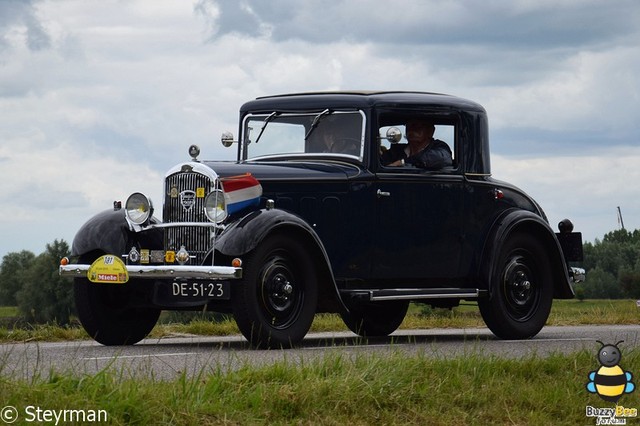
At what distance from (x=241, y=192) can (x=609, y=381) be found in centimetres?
396

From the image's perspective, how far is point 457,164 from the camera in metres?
12.5

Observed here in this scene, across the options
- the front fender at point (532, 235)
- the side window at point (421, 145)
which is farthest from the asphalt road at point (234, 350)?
the side window at point (421, 145)

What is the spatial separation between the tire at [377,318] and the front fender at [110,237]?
3324 mm

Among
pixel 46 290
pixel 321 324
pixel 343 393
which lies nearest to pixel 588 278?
pixel 46 290

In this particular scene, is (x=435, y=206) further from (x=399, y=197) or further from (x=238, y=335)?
(x=238, y=335)

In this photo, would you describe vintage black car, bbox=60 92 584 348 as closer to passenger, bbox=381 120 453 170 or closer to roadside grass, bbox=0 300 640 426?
passenger, bbox=381 120 453 170

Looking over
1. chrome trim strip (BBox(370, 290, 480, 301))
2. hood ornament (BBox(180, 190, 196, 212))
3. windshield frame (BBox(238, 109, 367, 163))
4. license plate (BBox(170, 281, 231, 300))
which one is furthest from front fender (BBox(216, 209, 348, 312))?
windshield frame (BBox(238, 109, 367, 163))

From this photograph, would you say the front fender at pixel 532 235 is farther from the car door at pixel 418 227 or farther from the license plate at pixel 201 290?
the license plate at pixel 201 290

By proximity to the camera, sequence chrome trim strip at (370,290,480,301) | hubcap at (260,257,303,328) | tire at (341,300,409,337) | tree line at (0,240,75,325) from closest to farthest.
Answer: hubcap at (260,257,303,328) < chrome trim strip at (370,290,480,301) < tire at (341,300,409,337) < tree line at (0,240,75,325)

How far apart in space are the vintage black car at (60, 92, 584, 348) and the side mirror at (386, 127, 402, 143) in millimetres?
13

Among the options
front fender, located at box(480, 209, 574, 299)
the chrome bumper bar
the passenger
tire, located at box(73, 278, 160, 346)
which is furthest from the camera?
front fender, located at box(480, 209, 574, 299)

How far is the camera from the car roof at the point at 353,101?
1204 cm

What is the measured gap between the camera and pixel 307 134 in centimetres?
1211

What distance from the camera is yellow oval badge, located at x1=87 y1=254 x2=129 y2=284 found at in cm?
1034
